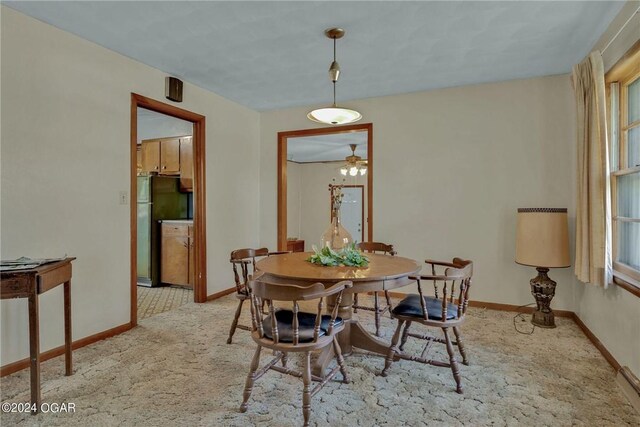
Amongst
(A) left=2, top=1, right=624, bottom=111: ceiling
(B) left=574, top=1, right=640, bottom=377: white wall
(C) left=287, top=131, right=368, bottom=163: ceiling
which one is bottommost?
(B) left=574, top=1, right=640, bottom=377: white wall

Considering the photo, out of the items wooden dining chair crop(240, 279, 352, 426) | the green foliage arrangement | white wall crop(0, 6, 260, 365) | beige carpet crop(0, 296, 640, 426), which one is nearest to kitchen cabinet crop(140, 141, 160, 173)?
white wall crop(0, 6, 260, 365)

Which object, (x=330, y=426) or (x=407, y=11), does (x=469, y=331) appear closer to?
(x=330, y=426)

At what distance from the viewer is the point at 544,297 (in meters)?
3.18

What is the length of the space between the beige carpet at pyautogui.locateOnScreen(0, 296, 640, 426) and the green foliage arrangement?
72 cm

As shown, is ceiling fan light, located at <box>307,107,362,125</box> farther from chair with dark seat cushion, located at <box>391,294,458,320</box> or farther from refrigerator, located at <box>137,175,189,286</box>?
refrigerator, located at <box>137,175,189,286</box>

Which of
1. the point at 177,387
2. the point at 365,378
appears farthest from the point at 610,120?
the point at 177,387

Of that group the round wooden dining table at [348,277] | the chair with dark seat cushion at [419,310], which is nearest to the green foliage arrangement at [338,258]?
the round wooden dining table at [348,277]

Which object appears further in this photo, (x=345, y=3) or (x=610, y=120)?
(x=610, y=120)

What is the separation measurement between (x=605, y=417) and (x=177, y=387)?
2408 mm

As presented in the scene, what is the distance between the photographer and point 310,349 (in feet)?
5.82

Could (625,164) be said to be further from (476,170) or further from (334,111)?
(334,111)

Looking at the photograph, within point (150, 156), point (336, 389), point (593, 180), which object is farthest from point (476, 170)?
point (150, 156)

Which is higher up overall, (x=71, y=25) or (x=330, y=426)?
(x=71, y=25)

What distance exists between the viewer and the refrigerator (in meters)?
4.74
